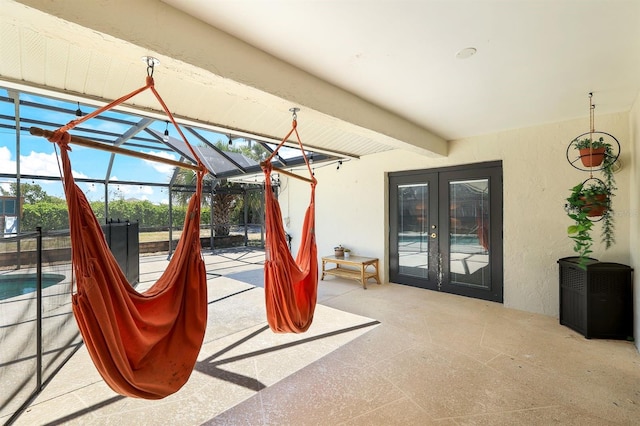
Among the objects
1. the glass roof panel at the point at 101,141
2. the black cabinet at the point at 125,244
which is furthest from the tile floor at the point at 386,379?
the glass roof panel at the point at 101,141

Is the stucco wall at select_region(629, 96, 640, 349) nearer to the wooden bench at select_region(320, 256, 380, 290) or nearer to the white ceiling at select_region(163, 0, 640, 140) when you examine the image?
the white ceiling at select_region(163, 0, 640, 140)

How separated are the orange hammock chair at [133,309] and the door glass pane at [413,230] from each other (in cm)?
376

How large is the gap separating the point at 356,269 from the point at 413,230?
4.31ft

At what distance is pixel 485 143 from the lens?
392cm

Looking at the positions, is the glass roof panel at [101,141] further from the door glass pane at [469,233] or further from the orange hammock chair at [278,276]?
the door glass pane at [469,233]

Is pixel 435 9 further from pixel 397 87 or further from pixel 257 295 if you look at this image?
pixel 257 295

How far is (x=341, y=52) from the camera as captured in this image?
187cm

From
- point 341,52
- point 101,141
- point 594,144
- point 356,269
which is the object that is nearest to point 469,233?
point 594,144

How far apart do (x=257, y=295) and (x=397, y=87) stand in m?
3.43

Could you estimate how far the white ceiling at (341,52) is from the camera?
1389mm

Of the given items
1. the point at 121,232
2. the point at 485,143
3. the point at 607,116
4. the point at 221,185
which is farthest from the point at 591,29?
the point at 221,185

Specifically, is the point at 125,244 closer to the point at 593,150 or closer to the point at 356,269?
Result: the point at 356,269

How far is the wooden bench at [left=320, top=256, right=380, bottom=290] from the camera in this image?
185 inches

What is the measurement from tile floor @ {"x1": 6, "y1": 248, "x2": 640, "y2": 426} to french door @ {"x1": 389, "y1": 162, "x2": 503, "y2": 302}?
2.90 ft
